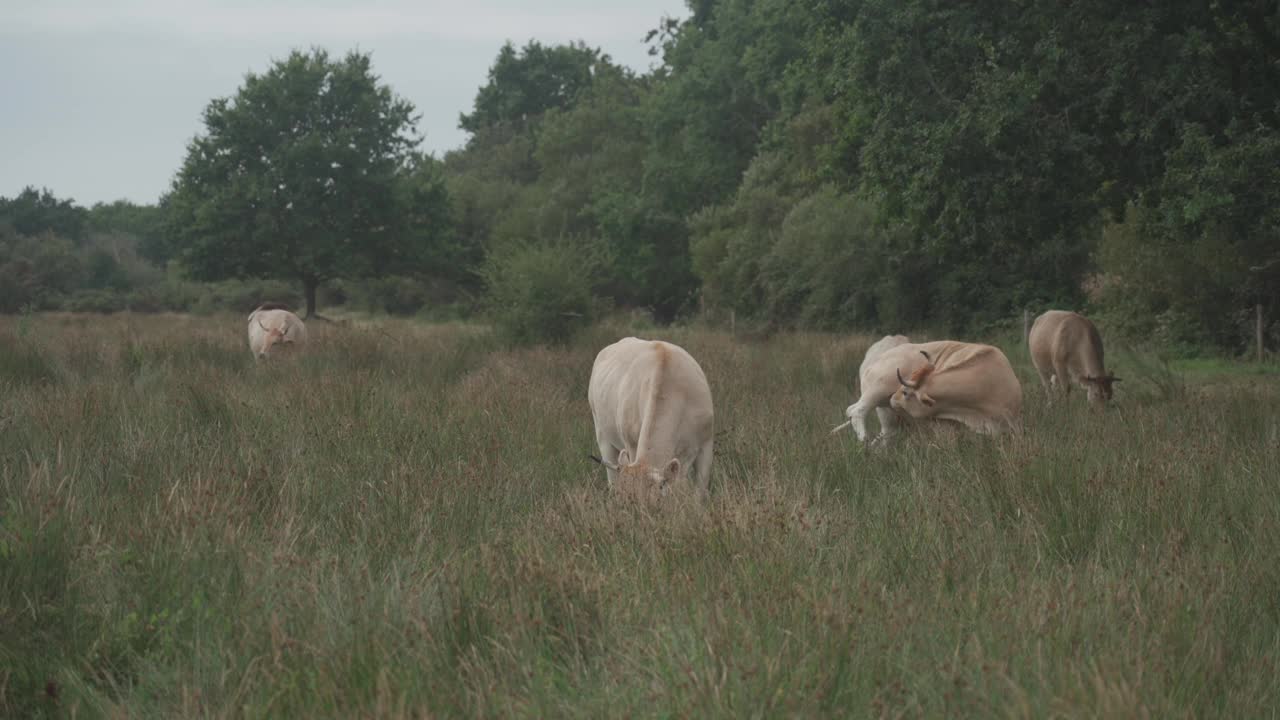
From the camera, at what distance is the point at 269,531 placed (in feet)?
14.8

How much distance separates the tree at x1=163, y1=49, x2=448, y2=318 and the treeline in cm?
15

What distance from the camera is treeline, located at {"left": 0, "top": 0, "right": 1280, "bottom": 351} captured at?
10.9m

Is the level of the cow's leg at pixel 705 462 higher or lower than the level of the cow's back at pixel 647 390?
lower

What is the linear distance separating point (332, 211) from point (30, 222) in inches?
1271

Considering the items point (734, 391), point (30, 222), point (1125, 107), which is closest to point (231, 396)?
point (734, 391)

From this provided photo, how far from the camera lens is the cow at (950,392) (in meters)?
8.57

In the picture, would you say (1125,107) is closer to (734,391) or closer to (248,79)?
(734,391)

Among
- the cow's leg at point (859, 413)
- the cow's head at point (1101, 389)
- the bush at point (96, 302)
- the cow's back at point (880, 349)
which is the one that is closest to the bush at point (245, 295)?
the bush at point (96, 302)

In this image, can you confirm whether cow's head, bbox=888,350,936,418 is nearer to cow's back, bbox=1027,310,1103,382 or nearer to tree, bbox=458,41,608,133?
cow's back, bbox=1027,310,1103,382

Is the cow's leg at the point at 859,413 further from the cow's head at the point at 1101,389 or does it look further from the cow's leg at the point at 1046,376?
the cow's leg at the point at 1046,376

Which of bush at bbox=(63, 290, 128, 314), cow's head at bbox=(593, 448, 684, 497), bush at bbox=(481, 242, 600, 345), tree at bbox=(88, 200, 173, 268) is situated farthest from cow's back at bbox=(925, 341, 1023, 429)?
tree at bbox=(88, 200, 173, 268)

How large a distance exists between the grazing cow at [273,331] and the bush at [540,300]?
3.43 meters

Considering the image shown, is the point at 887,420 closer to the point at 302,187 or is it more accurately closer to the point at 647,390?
A: the point at 647,390

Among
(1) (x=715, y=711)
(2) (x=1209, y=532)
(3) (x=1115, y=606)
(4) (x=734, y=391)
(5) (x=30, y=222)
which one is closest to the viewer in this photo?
(1) (x=715, y=711)
